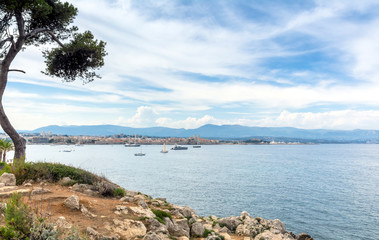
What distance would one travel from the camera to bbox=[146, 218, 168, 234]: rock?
25.0ft

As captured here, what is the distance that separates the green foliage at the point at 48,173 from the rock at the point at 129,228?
14.5ft

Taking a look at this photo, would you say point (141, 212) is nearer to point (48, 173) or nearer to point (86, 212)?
point (86, 212)

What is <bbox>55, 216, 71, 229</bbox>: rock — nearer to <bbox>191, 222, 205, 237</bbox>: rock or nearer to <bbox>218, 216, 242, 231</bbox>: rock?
<bbox>191, 222, 205, 237</bbox>: rock

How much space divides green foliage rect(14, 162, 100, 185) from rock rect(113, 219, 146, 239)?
442cm

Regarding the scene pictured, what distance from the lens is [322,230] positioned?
2428 cm

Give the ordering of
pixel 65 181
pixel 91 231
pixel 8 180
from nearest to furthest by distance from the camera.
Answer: pixel 91 231 < pixel 8 180 < pixel 65 181

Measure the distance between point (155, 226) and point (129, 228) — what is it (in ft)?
3.05

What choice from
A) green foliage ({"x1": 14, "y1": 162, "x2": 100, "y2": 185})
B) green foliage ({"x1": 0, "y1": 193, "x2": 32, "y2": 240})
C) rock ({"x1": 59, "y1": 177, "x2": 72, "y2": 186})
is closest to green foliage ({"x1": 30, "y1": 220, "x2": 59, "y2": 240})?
green foliage ({"x1": 0, "y1": 193, "x2": 32, "y2": 240})

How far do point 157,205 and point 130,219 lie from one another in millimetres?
3860

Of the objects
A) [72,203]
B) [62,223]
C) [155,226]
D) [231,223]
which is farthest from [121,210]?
[231,223]

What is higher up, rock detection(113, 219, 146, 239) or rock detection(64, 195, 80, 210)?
rock detection(64, 195, 80, 210)

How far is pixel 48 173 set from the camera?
10977 millimetres

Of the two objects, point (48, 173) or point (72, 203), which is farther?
point (48, 173)

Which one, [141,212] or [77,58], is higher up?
[77,58]
